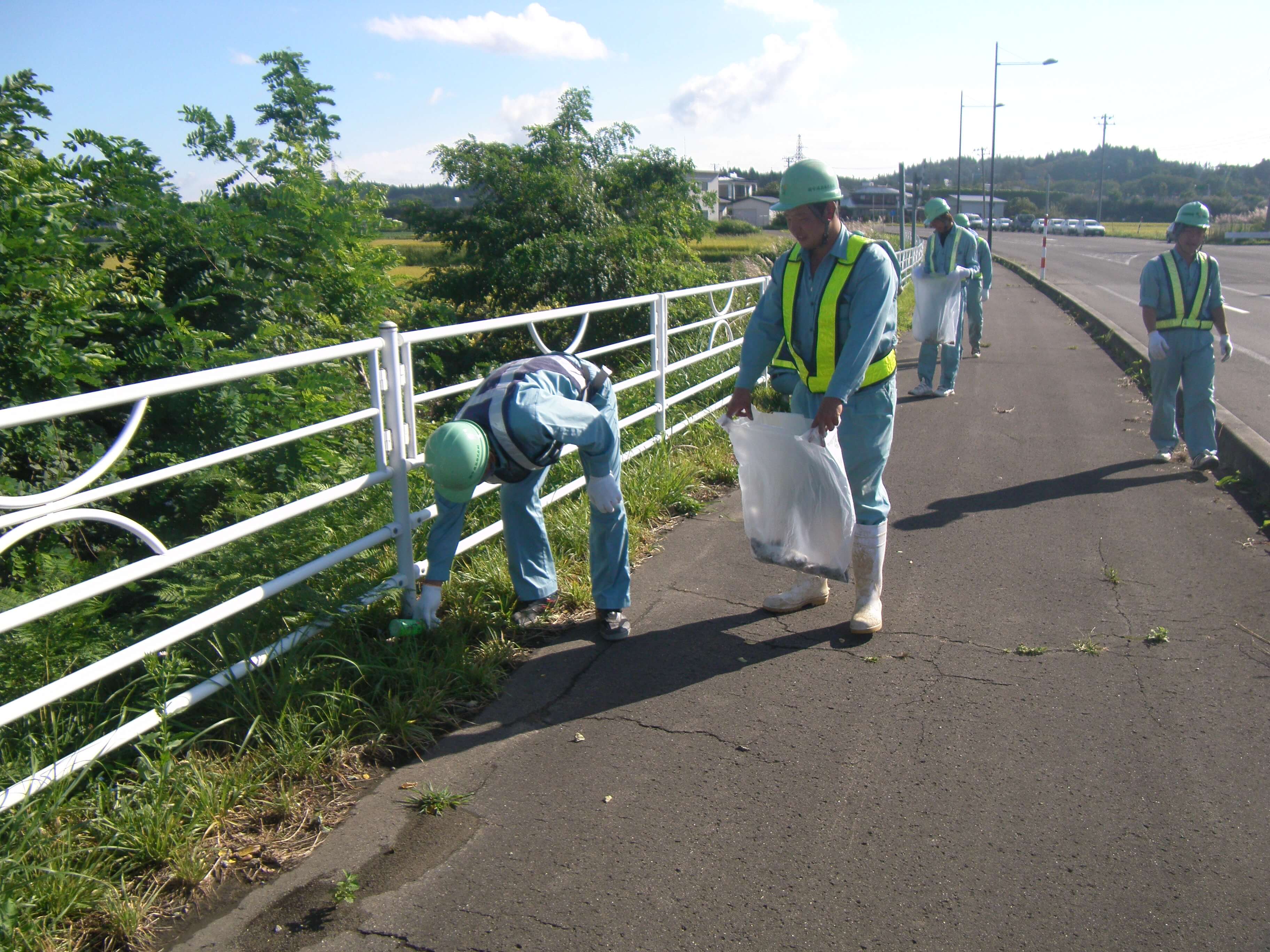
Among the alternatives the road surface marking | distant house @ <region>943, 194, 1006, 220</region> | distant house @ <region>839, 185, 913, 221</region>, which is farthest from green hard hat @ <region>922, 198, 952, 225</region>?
distant house @ <region>943, 194, 1006, 220</region>

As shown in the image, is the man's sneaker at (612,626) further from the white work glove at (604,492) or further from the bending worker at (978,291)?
the bending worker at (978,291)

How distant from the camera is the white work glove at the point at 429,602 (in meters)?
3.74

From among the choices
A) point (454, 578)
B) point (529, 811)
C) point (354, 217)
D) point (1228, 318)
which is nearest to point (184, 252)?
point (354, 217)

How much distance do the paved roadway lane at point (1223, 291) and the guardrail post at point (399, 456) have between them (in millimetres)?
6868

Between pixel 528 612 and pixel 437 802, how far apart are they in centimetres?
133

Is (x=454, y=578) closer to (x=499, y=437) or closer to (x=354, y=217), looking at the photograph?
(x=499, y=437)

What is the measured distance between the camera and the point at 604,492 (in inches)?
150

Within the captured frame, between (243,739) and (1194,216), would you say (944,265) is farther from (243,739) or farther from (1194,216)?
(243,739)

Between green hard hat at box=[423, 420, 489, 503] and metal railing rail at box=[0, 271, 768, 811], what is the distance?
480mm

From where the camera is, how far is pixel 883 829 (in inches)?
110

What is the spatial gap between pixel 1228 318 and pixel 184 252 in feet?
52.5

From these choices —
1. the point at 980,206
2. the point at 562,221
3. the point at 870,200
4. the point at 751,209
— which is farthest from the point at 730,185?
the point at 562,221

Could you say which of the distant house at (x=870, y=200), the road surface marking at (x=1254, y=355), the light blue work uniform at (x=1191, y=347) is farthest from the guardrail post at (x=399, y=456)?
the distant house at (x=870, y=200)

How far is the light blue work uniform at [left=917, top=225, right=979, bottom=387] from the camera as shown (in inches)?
393
